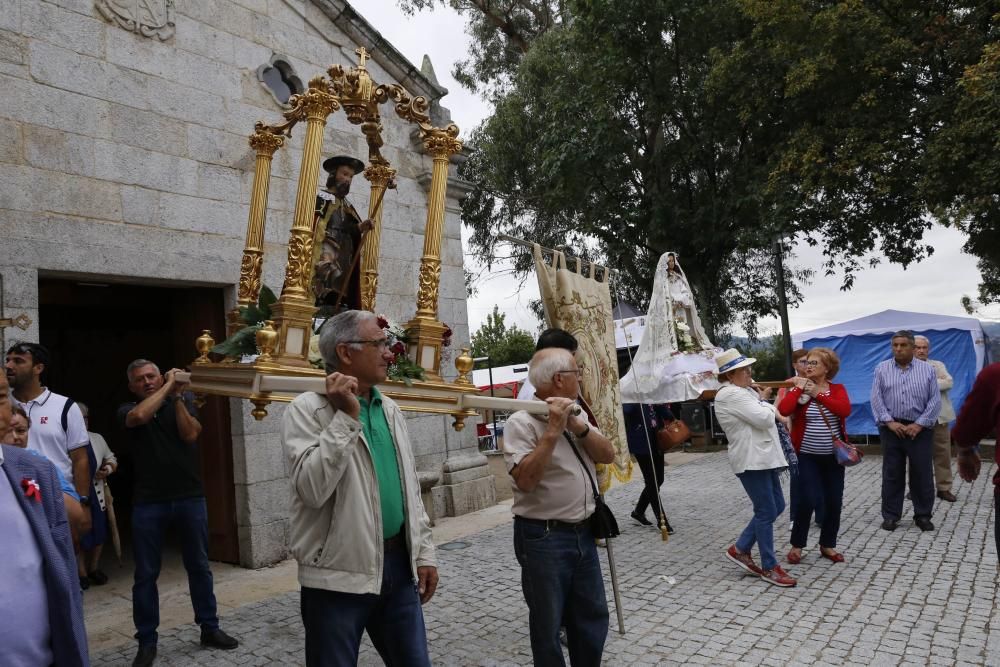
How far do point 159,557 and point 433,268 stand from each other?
8.13 ft

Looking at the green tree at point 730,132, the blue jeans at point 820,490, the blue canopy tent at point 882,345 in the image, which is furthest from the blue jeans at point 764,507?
the blue canopy tent at point 882,345

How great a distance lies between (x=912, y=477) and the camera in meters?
6.96

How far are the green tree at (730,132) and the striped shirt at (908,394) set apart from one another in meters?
4.91

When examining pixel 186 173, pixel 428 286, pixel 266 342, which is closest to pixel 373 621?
pixel 266 342

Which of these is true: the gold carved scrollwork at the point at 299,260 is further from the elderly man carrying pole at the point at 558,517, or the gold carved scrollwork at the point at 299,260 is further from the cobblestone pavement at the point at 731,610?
the cobblestone pavement at the point at 731,610

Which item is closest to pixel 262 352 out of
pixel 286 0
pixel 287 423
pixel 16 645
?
pixel 287 423

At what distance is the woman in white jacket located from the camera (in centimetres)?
532

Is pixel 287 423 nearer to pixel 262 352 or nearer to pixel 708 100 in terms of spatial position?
pixel 262 352

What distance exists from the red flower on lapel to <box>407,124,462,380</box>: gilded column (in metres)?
2.45

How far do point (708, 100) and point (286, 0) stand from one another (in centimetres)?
914

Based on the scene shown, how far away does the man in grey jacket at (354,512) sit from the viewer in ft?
8.16

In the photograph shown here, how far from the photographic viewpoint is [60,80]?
18.4 feet

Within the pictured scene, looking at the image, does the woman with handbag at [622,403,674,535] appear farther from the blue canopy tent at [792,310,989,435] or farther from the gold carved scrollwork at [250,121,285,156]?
the blue canopy tent at [792,310,989,435]

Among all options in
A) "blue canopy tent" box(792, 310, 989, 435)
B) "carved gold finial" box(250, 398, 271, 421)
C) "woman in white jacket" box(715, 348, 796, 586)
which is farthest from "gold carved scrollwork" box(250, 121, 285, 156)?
"blue canopy tent" box(792, 310, 989, 435)
